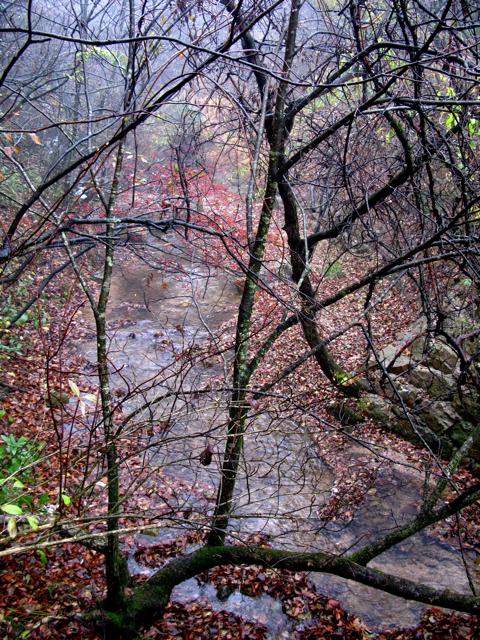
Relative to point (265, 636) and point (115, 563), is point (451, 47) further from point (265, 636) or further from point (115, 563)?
point (265, 636)

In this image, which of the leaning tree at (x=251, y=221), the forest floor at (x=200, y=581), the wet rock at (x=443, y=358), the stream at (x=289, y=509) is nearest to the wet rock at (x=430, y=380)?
the wet rock at (x=443, y=358)

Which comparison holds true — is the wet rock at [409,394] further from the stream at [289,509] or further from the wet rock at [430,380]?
the stream at [289,509]

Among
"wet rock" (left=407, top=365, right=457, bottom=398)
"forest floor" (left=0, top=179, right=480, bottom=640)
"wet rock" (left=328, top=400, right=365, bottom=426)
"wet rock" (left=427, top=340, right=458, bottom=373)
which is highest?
"wet rock" (left=427, top=340, right=458, bottom=373)

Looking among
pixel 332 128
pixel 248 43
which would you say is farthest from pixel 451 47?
pixel 248 43

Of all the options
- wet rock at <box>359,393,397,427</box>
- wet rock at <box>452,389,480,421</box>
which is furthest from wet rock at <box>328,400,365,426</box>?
wet rock at <box>452,389,480,421</box>

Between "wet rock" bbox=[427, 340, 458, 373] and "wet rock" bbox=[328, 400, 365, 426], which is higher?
"wet rock" bbox=[427, 340, 458, 373]

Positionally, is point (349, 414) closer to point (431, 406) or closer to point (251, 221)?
point (431, 406)

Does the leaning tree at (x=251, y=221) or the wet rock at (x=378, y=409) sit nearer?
the leaning tree at (x=251, y=221)

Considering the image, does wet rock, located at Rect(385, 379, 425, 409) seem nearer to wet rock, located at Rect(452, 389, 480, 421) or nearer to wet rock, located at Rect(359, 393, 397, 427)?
wet rock, located at Rect(359, 393, 397, 427)

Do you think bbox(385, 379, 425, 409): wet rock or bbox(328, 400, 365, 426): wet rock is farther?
bbox(328, 400, 365, 426): wet rock

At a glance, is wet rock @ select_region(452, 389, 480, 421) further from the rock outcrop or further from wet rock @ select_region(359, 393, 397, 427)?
wet rock @ select_region(359, 393, 397, 427)

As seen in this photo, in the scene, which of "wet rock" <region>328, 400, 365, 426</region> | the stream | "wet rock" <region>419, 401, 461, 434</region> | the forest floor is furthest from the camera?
"wet rock" <region>328, 400, 365, 426</region>

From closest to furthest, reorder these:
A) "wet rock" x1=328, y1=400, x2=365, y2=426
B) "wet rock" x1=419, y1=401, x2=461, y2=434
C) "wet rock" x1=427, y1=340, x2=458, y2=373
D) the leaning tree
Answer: the leaning tree < "wet rock" x1=419, y1=401, x2=461, y2=434 < "wet rock" x1=427, y1=340, x2=458, y2=373 < "wet rock" x1=328, y1=400, x2=365, y2=426

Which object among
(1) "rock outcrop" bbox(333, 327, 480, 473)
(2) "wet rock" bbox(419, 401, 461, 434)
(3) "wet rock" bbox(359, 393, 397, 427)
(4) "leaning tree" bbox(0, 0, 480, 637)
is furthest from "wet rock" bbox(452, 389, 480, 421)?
(4) "leaning tree" bbox(0, 0, 480, 637)
